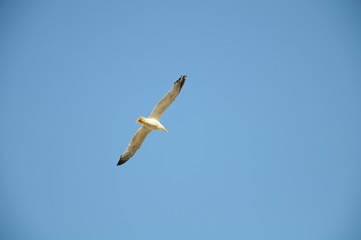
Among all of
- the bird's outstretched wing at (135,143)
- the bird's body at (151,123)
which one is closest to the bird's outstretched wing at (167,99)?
the bird's body at (151,123)

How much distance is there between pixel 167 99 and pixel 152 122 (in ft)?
4.31

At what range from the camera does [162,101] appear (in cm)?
2303

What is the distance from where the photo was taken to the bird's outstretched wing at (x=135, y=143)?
970 inches

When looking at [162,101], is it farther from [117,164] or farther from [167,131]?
[117,164]

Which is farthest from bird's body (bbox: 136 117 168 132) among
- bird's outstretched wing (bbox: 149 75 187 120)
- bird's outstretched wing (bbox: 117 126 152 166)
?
bird's outstretched wing (bbox: 117 126 152 166)

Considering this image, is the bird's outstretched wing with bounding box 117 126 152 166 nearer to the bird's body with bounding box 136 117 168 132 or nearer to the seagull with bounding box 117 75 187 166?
the seagull with bounding box 117 75 187 166

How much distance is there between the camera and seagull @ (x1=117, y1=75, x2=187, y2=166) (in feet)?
74.3

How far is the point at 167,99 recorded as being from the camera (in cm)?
2295

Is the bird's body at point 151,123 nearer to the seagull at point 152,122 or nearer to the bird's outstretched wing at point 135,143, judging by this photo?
the seagull at point 152,122

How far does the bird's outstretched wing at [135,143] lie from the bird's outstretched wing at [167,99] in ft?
3.67

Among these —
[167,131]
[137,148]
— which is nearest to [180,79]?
[167,131]

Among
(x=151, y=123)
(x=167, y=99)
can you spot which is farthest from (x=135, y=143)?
(x=167, y=99)

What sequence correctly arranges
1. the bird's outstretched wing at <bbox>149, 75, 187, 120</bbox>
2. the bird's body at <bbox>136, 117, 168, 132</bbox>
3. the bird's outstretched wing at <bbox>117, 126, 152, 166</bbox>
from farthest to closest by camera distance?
the bird's outstretched wing at <bbox>117, 126, 152, 166</bbox>, the bird's body at <bbox>136, 117, 168, 132</bbox>, the bird's outstretched wing at <bbox>149, 75, 187, 120</bbox>

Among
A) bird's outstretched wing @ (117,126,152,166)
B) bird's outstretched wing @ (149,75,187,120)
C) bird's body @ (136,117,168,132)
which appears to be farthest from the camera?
bird's outstretched wing @ (117,126,152,166)
